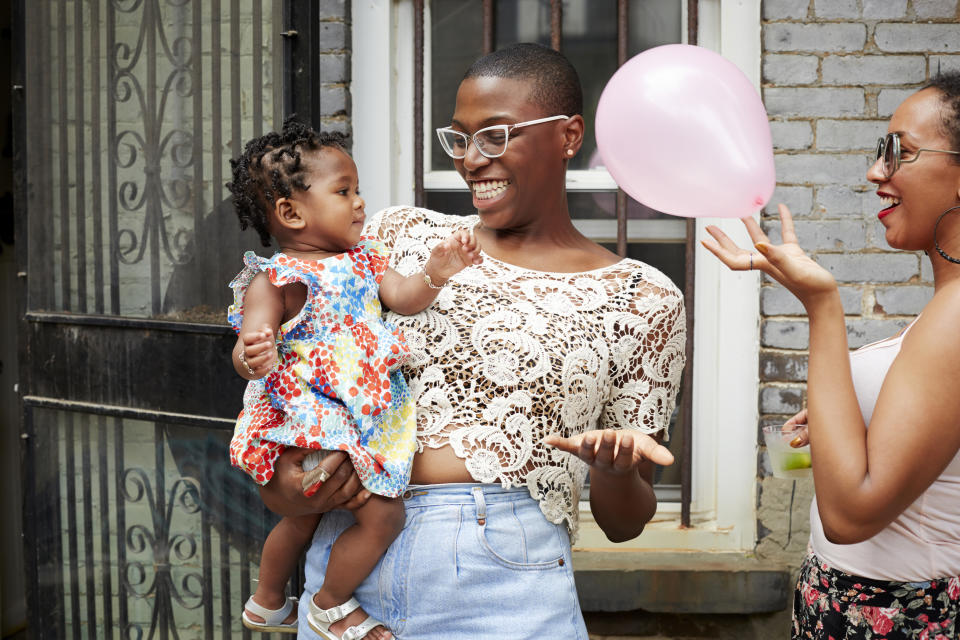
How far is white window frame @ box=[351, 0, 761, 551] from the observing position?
3025mm

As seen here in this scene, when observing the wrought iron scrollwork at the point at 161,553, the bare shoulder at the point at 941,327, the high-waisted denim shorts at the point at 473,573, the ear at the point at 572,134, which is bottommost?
the wrought iron scrollwork at the point at 161,553

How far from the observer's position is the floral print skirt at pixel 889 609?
5.15ft

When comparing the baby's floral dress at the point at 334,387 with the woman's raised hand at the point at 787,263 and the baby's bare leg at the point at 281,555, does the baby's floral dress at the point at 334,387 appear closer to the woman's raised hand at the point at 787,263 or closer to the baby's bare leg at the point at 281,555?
the baby's bare leg at the point at 281,555

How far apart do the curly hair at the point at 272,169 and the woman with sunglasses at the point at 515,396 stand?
250 mm

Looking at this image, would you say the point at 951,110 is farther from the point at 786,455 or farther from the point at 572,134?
the point at 786,455

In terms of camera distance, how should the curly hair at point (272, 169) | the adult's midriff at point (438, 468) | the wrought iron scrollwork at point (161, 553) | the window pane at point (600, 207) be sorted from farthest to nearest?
the window pane at point (600, 207) → the wrought iron scrollwork at point (161, 553) → the curly hair at point (272, 169) → the adult's midriff at point (438, 468)

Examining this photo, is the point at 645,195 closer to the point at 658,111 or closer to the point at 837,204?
the point at 658,111

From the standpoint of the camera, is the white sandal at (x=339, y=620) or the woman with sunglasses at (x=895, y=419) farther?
the white sandal at (x=339, y=620)

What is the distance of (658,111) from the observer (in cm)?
155

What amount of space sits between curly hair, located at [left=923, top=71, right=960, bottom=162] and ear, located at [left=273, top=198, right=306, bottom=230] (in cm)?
116

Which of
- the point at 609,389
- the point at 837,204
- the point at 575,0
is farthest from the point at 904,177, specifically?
the point at 575,0

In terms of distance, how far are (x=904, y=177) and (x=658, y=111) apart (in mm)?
436

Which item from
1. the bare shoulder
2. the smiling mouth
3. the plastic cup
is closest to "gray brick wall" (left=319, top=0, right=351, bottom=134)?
the plastic cup

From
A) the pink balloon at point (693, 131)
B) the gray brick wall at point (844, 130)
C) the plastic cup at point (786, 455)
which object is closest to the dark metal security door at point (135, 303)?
the pink balloon at point (693, 131)
